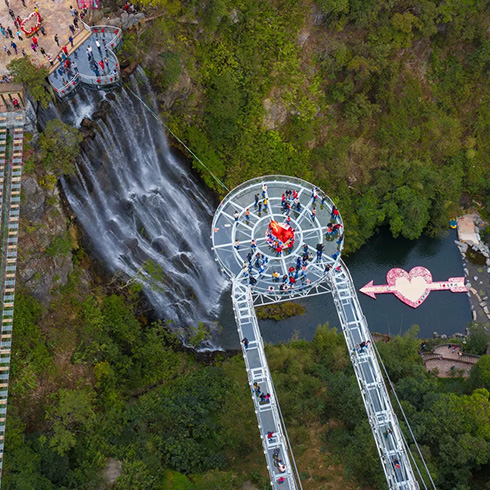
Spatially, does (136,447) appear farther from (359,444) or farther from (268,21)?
(268,21)

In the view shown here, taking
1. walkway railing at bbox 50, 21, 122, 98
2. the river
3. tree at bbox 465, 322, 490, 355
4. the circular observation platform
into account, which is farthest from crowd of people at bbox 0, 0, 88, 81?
tree at bbox 465, 322, 490, 355

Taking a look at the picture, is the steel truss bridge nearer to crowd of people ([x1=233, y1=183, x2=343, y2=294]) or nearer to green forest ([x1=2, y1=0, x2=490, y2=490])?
crowd of people ([x1=233, y1=183, x2=343, y2=294])

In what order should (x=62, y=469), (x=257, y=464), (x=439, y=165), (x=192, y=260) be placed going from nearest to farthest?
(x=62, y=469)
(x=257, y=464)
(x=192, y=260)
(x=439, y=165)

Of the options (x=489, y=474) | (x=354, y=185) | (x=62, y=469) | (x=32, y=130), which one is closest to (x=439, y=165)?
(x=354, y=185)

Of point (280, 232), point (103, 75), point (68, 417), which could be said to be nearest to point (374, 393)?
point (280, 232)

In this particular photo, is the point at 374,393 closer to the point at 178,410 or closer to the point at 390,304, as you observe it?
the point at 178,410

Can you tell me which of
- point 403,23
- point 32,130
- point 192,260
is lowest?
point 192,260

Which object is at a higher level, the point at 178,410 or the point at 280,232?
the point at 280,232
